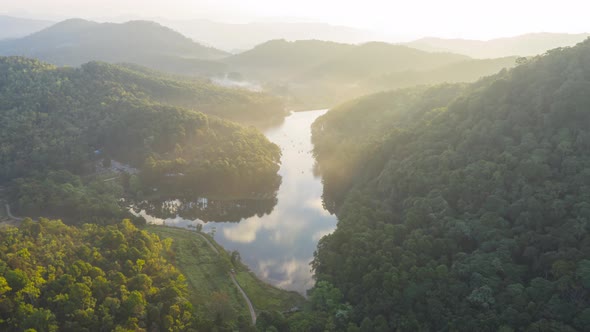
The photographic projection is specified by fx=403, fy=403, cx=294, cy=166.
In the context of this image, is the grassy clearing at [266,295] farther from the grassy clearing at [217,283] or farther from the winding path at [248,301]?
the winding path at [248,301]

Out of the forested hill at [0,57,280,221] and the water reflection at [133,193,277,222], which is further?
the water reflection at [133,193,277,222]

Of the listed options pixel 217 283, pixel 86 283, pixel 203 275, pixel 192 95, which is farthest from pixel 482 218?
pixel 192 95

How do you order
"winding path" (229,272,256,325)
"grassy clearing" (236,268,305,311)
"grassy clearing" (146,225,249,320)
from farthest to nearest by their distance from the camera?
"grassy clearing" (236,268,305,311)
"winding path" (229,272,256,325)
"grassy clearing" (146,225,249,320)

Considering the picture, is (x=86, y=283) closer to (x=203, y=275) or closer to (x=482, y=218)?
(x=203, y=275)

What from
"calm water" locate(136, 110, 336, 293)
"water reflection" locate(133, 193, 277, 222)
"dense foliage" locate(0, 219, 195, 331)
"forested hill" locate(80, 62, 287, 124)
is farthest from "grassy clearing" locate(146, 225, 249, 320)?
"forested hill" locate(80, 62, 287, 124)

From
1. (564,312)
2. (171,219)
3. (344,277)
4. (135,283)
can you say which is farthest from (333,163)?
(564,312)

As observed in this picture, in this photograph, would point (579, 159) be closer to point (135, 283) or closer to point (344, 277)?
point (344, 277)

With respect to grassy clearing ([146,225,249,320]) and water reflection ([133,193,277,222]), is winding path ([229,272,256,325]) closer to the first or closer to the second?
grassy clearing ([146,225,249,320])
